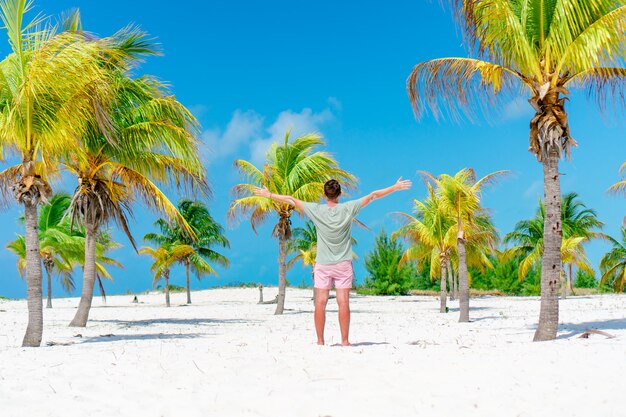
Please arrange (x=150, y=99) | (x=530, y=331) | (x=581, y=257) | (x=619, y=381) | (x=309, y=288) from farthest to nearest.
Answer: (x=309, y=288), (x=581, y=257), (x=150, y=99), (x=530, y=331), (x=619, y=381)

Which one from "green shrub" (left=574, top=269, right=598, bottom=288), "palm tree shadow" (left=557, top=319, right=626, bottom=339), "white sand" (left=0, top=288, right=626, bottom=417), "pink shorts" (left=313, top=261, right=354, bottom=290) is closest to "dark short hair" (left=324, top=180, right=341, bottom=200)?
"pink shorts" (left=313, top=261, right=354, bottom=290)

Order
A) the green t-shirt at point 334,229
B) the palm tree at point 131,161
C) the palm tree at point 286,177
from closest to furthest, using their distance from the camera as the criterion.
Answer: the green t-shirt at point 334,229 → the palm tree at point 131,161 → the palm tree at point 286,177

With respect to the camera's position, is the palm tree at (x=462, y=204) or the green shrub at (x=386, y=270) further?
the green shrub at (x=386, y=270)

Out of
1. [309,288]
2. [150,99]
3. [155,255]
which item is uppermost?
[150,99]

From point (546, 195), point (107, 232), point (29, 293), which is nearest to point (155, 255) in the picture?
point (107, 232)

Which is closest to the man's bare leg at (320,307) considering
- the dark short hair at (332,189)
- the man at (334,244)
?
the man at (334,244)

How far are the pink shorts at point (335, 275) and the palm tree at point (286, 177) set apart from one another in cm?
1530

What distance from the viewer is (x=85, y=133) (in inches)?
583

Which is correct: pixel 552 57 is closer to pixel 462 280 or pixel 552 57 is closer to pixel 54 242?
pixel 462 280

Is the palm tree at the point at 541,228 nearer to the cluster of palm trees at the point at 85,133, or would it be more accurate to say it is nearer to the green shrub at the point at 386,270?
the green shrub at the point at 386,270

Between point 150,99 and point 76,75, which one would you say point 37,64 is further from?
point 150,99

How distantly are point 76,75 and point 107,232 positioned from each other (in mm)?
26065

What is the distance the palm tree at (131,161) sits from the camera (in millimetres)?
16172

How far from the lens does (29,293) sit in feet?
34.1
